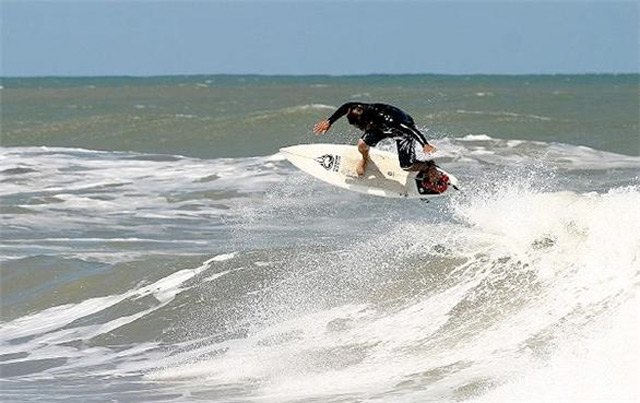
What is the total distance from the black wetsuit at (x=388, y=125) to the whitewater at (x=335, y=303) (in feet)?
3.63

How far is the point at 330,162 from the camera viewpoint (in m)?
12.2

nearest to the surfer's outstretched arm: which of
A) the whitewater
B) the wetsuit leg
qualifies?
the wetsuit leg

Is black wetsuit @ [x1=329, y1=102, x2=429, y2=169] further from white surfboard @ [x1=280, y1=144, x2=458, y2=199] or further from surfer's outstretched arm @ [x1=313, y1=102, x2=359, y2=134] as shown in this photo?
white surfboard @ [x1=280, y1=144, x2=458, y2=199]

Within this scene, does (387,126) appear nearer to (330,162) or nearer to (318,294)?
(330,162)

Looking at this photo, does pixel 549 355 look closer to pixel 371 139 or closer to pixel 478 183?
pixel 371 139

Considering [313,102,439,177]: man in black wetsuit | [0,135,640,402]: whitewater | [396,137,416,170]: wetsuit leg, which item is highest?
[313,102,439,177]: man in black wetsuit

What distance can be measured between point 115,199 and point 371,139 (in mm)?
8023

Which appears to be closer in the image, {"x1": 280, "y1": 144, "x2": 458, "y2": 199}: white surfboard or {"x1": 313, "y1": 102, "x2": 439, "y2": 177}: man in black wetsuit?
{"x1": 313, "y1": 102, "x2": 439, "y2": 177}: man in black wetsuit

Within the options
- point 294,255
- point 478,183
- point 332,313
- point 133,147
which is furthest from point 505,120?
point 332,313

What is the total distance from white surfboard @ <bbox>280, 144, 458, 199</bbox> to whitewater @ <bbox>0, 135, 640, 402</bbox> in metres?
0.63

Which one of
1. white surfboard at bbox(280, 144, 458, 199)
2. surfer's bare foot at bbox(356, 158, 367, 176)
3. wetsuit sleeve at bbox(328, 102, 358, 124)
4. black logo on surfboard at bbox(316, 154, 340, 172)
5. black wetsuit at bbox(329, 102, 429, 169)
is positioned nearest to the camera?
wetsuit sleeve at bbox(328, 102, 358, 124)

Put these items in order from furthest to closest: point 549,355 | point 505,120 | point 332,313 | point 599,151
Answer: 1. point 505,120
2. point 599,151
3. point 332,313
4. point 549,355

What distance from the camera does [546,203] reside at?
11391 millimetres

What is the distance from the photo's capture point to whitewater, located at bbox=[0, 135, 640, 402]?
8453mm
